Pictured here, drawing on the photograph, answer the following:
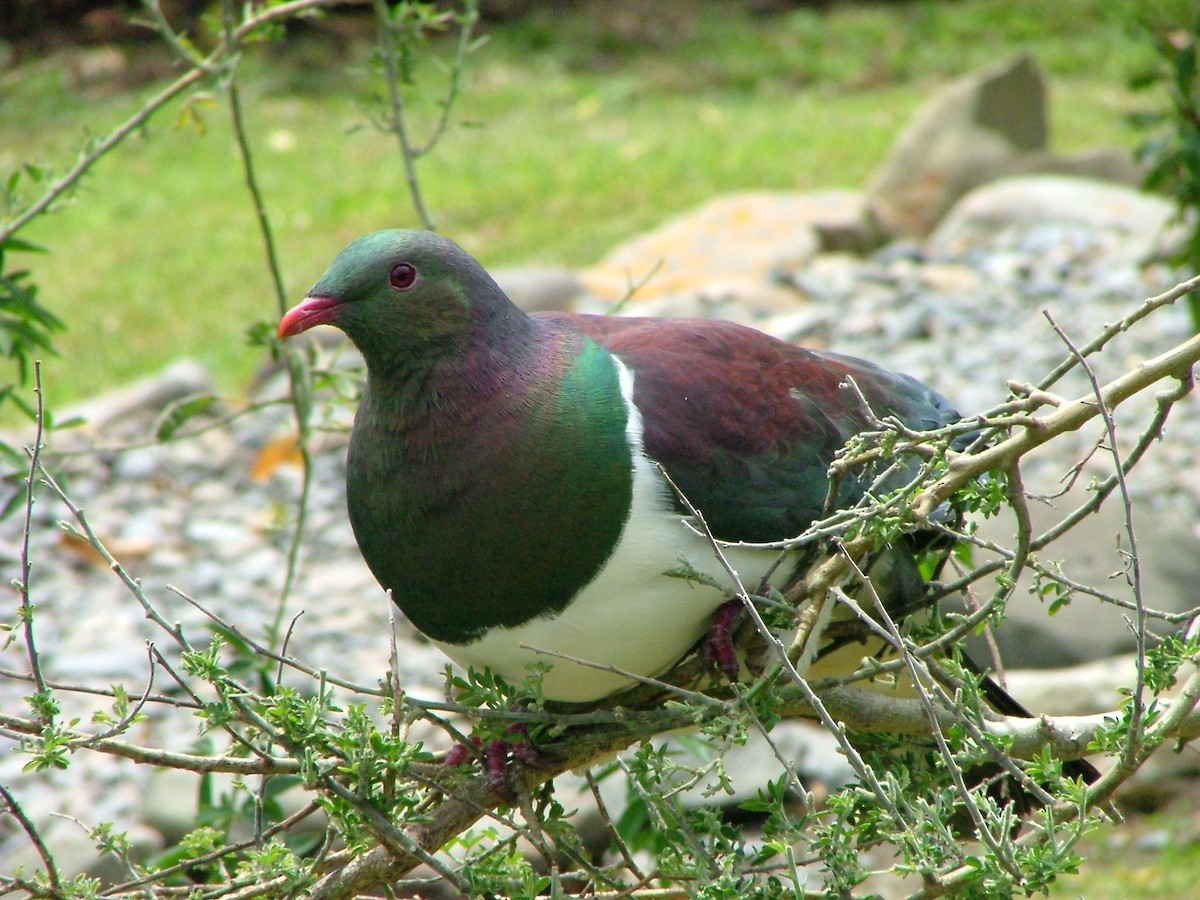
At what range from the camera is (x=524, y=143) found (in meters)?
11.6

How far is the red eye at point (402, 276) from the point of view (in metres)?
2.34

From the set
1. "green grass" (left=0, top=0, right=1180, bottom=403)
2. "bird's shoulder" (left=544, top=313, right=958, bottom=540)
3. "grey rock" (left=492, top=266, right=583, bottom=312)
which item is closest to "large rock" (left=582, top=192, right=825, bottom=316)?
"grey rock" (left=492, top=266, right=583, bottom=312)

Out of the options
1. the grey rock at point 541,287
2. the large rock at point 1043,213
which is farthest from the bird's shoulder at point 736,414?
the large rock at point 1043,213

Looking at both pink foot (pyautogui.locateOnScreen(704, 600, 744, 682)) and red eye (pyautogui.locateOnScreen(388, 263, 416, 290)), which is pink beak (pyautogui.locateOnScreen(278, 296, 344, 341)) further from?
pink foot (pyautogui.locateOnScreen(704, 600, 744, 682))

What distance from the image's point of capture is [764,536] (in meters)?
2.50

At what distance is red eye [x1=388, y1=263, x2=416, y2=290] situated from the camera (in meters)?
2.34

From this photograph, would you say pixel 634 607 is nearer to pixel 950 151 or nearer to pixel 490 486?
pixel 490 486

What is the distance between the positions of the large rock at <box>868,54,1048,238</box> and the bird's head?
7.13 metres

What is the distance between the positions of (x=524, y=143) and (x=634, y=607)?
380 inches

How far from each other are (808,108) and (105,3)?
6615mm

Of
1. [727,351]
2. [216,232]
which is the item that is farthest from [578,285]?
[727,351]

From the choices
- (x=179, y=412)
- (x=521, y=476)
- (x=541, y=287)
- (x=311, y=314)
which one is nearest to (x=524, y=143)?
(x=541, y=287)

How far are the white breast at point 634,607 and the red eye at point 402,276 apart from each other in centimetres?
39

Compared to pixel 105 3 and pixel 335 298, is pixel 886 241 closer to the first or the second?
pixel 335 298
